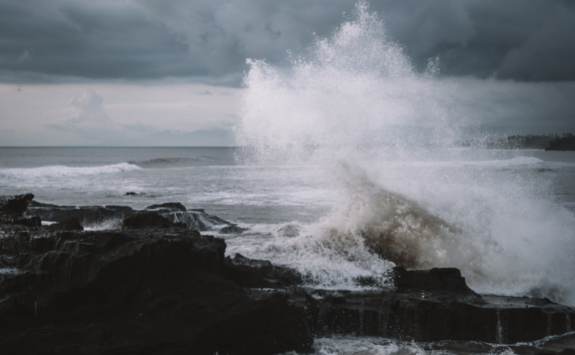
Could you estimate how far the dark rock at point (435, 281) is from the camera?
6945mm

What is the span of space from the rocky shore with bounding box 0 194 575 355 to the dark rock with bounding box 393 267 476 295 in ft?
0.18

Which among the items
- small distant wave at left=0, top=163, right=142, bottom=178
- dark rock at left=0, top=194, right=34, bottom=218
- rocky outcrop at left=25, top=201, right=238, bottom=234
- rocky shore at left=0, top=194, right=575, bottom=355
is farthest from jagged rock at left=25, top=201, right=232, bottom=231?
Answer: small distant wave at left=0, top=163, right=142, bottom=178

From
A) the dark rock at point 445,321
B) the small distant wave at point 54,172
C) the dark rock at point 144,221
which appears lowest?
the dark rock at point 445,321

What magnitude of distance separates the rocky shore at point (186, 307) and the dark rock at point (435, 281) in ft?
→ 0.18

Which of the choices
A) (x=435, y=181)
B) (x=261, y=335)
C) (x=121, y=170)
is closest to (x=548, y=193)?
(x=435, y=181)

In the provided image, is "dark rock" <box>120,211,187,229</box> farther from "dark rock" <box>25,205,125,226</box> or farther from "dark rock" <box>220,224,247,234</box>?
"dark rock" <box>25,205,125,226</box>

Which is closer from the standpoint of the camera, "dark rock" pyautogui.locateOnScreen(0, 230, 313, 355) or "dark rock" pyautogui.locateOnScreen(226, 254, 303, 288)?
"dark rock" pyautogui.locateOnScreen(0, 230, 313, 355)

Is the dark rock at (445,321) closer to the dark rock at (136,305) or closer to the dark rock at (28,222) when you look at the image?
the dark rock at (136,305)

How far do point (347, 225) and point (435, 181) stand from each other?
3.38 metres

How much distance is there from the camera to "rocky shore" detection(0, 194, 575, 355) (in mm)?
5238

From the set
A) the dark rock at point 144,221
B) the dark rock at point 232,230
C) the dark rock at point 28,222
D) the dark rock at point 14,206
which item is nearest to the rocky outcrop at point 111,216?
the dark rock at point 232,230

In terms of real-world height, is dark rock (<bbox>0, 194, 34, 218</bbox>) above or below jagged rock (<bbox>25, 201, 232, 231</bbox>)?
above

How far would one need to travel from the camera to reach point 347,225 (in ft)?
33.6

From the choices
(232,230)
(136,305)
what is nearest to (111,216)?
(232,230)
